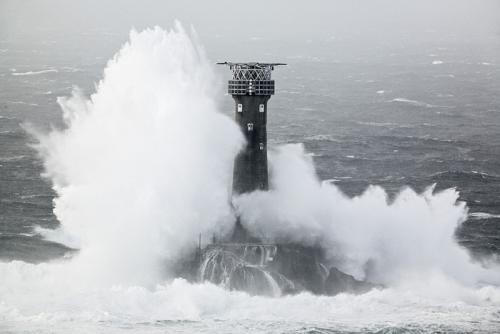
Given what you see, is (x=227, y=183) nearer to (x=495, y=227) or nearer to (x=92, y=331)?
(x=92, y=331)

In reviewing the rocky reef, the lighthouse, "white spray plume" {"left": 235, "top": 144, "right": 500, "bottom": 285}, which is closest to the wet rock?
the rocky reef

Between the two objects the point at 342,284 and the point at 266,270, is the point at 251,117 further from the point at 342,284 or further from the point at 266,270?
the point at 342,284

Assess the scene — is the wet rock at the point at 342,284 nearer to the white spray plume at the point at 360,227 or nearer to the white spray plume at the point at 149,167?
the white spray plume at the point at 360,227

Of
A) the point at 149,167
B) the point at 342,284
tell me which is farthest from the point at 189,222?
the point at 342,284

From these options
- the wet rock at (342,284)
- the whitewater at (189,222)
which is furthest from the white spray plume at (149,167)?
the wet rock at (342,284)

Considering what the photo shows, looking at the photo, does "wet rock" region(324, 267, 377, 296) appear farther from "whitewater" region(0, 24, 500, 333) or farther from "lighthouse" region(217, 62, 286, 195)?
"lighthouse" region(217, 62, 286, 195)

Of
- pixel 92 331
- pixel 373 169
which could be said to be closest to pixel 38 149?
pixel 373 169
